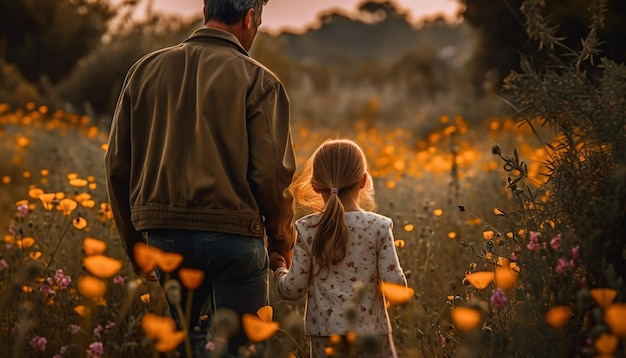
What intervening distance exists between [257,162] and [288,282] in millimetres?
504

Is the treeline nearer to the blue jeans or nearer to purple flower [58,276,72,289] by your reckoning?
purple flower [58,276,72,289]

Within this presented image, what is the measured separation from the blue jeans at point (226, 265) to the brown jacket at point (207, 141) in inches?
1.9

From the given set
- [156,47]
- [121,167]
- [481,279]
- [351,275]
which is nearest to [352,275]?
[351,275]

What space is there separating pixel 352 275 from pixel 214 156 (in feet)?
2.31

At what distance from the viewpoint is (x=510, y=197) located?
5566 millimetres

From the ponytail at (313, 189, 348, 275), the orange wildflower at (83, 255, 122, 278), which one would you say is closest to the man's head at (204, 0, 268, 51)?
the ponytail at (313, 189, 348, 275)

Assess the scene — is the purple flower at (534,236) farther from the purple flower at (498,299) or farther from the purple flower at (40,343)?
the purple flower at (40,343)

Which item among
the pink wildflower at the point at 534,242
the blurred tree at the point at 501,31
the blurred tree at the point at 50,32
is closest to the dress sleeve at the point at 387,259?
the pink wildflower at the point at 534,242

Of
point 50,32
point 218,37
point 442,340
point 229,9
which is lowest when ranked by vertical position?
point 50,32

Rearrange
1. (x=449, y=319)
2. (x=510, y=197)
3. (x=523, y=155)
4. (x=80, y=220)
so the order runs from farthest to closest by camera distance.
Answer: (x=523, y=155), (x=510, y=197), (x=449, y=319), (x=80, y=220)

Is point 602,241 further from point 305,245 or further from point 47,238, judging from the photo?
point 47,238

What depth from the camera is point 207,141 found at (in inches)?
111

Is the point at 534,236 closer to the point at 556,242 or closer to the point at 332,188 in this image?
the point at 556,242

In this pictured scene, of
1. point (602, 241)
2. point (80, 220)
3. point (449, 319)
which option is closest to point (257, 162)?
point (80, 220)
